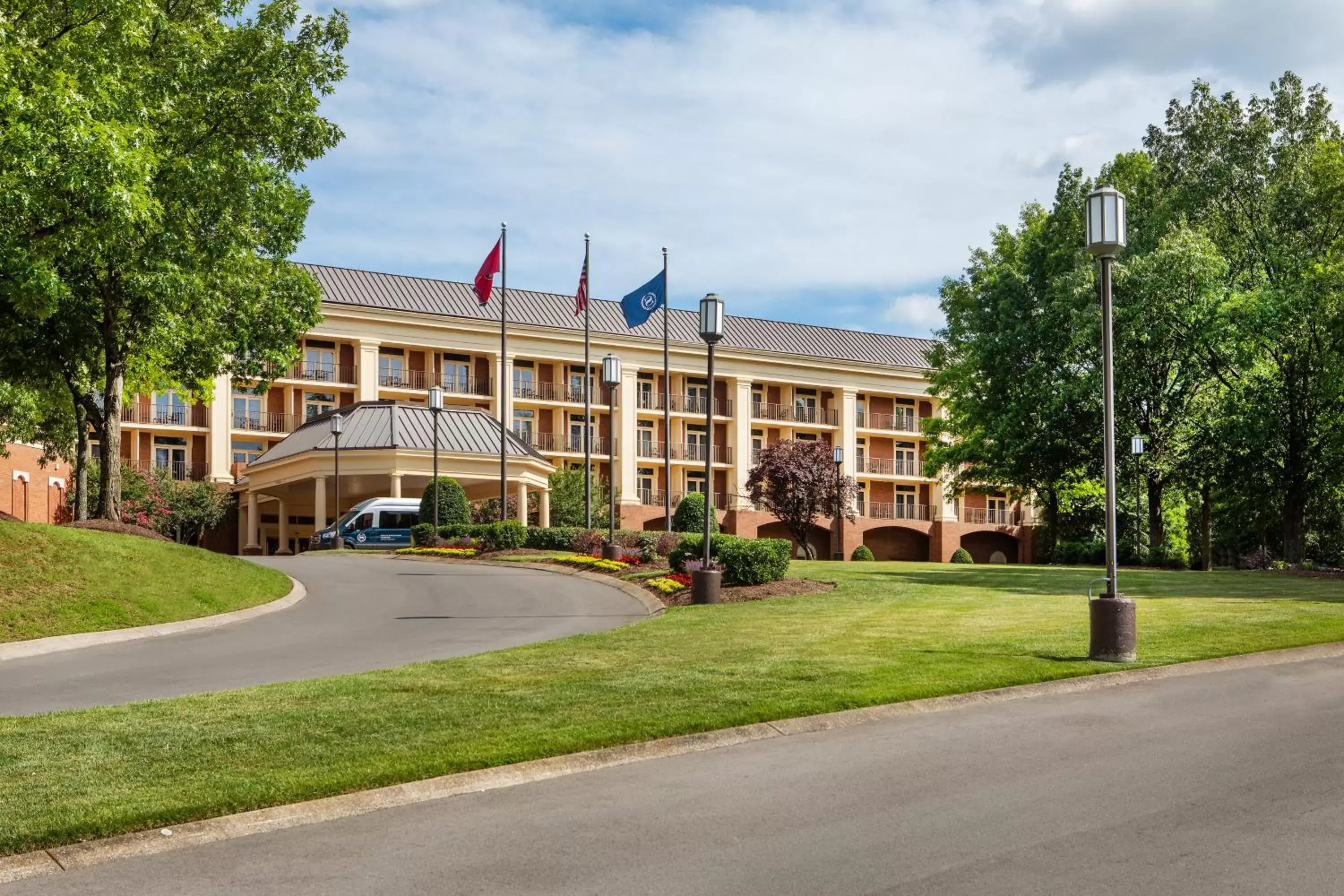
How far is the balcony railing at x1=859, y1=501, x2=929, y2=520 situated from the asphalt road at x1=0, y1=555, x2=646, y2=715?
52750 millimetres

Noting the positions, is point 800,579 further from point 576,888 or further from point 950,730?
point 576,888

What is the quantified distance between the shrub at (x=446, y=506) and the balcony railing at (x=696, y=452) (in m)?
32.0

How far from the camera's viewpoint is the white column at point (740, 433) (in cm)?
7444

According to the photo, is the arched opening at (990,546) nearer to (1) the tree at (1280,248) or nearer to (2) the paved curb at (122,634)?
(1) the tree at (1280,248)

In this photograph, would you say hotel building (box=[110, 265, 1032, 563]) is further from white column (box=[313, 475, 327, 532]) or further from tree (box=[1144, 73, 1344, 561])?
tree (box=[1144, 73, 1344, 561])

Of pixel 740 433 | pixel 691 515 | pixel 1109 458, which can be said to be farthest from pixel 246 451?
pixel 1109 458

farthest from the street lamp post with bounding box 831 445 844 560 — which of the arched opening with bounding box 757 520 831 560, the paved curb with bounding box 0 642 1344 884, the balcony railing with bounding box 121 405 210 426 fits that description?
the paved curb with bounding box 0 642 1344 884

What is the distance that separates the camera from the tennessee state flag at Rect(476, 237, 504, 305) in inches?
1487

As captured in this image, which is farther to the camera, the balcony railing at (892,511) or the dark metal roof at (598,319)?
the balcony railing at (892,511)

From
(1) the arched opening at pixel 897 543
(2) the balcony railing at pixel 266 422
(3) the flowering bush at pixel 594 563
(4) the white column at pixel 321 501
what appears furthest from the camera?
(1) the arched opening at pixel 897 543

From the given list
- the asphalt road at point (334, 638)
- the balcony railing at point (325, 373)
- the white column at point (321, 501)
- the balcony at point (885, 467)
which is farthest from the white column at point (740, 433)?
the asphalt road at point (334, 638)

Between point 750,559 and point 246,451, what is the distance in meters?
50.5

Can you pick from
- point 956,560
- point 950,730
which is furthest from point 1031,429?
point 950,730

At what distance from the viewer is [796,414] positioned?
77.2 meters
